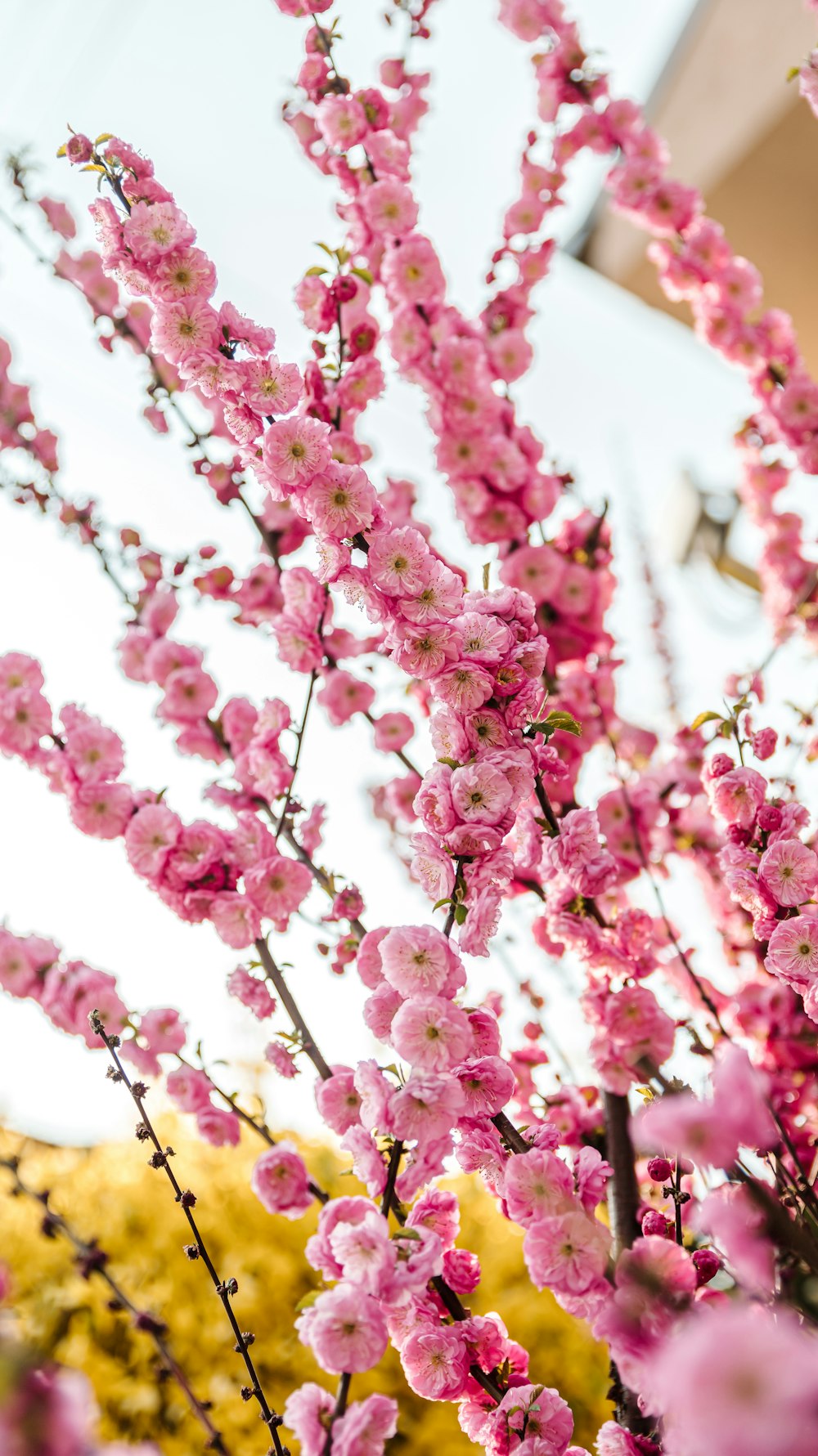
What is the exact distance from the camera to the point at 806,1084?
1528 millimetres

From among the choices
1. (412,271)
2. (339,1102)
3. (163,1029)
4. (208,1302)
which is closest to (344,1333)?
(339,1102)

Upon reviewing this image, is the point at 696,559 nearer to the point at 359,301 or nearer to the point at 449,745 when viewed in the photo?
the point at 359,301

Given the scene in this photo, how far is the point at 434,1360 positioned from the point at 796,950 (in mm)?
461

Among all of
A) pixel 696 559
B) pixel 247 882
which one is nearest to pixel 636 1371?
pixel 247 882

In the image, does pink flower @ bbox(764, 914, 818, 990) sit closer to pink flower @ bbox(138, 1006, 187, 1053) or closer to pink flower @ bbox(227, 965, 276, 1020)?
pink flower @ bbox(227, 965, 276, 1020)

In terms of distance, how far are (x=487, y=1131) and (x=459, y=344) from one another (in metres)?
1.34

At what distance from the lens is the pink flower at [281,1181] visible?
0.97 m

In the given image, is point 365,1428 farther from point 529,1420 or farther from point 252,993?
point 252,993

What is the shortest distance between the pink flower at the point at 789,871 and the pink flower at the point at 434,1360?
1.59 feet

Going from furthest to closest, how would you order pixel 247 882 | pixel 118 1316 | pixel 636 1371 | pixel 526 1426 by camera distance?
pixel 118 1316 < pixel 247 882 < pixel 526 1426 < pixel 636 1371

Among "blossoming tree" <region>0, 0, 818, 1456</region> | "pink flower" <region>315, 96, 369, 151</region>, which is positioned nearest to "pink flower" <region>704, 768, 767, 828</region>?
"blossoming tree" <region>0, 0, 818, 1456</region>

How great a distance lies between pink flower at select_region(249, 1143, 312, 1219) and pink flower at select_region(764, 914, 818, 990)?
0.53 meters

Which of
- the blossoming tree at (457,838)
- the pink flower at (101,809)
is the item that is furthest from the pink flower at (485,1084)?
the pink flower at (101,809)

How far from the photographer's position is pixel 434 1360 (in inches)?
29.5
